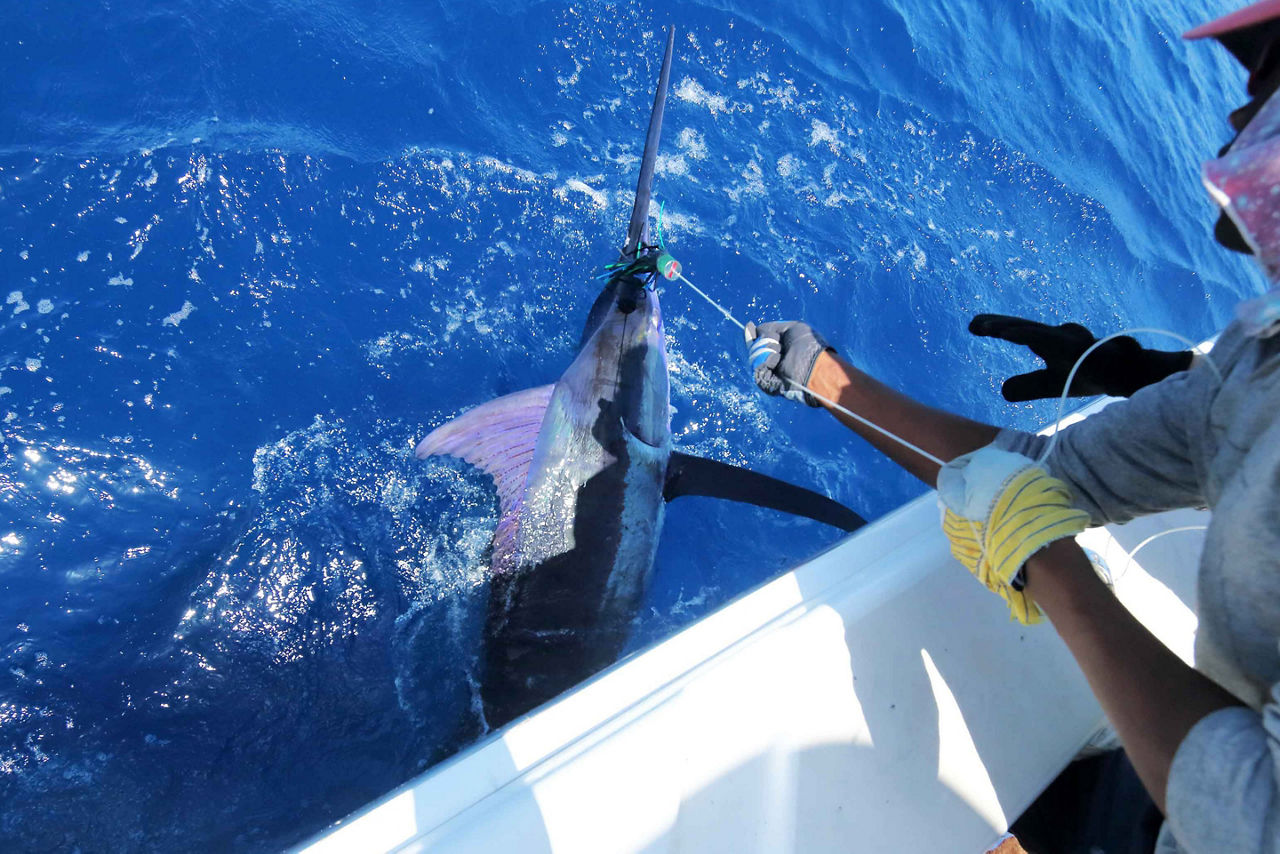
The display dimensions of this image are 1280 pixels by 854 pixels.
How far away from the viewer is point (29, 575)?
3164 millimetres

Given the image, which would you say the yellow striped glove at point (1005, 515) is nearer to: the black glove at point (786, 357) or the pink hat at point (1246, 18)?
the black glove at point (786, 357)

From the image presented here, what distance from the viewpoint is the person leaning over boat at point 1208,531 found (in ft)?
3.67

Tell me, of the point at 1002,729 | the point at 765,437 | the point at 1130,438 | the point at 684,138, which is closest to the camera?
the point at 1130,438

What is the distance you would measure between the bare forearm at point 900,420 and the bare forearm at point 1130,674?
64 centimetres

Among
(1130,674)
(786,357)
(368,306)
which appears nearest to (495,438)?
(368,306)

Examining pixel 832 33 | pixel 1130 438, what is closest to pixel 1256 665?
pixel 1130 438

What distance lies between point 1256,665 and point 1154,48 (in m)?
11.2

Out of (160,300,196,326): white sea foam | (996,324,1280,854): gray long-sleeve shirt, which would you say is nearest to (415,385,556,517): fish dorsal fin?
(160,300,196,326): white sea foam

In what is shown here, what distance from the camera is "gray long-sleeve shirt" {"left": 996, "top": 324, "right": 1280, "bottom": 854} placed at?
3.49ft

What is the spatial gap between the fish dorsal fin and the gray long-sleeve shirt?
8.55ft

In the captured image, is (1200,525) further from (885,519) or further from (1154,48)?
(1154,48)

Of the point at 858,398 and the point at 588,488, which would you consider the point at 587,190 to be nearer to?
the point at 588,488

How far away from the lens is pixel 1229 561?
1.20 metres

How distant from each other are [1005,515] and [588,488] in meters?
2.04
